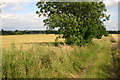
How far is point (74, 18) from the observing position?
24766 millimetres

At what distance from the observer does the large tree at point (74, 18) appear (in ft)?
79.9

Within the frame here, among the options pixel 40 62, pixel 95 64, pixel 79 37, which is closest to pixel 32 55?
pixel 40 62

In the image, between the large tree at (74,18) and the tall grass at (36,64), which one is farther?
the large tree at (74,18)

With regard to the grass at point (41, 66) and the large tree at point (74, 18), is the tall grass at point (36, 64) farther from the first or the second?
the large tree at point (74, 18)

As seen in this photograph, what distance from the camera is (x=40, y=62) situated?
9.80 metres

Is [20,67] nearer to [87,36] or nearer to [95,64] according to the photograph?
[95,64]

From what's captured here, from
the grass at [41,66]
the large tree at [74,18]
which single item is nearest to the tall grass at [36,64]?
the grass at [41,66]

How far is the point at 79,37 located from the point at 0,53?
Answer: 15.7m

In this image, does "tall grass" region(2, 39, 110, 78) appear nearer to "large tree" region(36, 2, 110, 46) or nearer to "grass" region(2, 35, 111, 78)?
"grass" region(2, 35, 111, 78)

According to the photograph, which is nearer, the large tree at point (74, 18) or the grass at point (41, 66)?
the grass at point (41, 66)

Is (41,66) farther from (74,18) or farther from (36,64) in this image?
(74,18)

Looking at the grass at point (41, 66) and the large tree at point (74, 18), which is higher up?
the large tree at point (74, 18)

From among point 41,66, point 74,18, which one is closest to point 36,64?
point 41,66

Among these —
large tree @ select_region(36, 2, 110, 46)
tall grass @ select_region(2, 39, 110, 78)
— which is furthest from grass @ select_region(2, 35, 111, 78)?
large tree @ select_region(36, 2, 110, 46)
